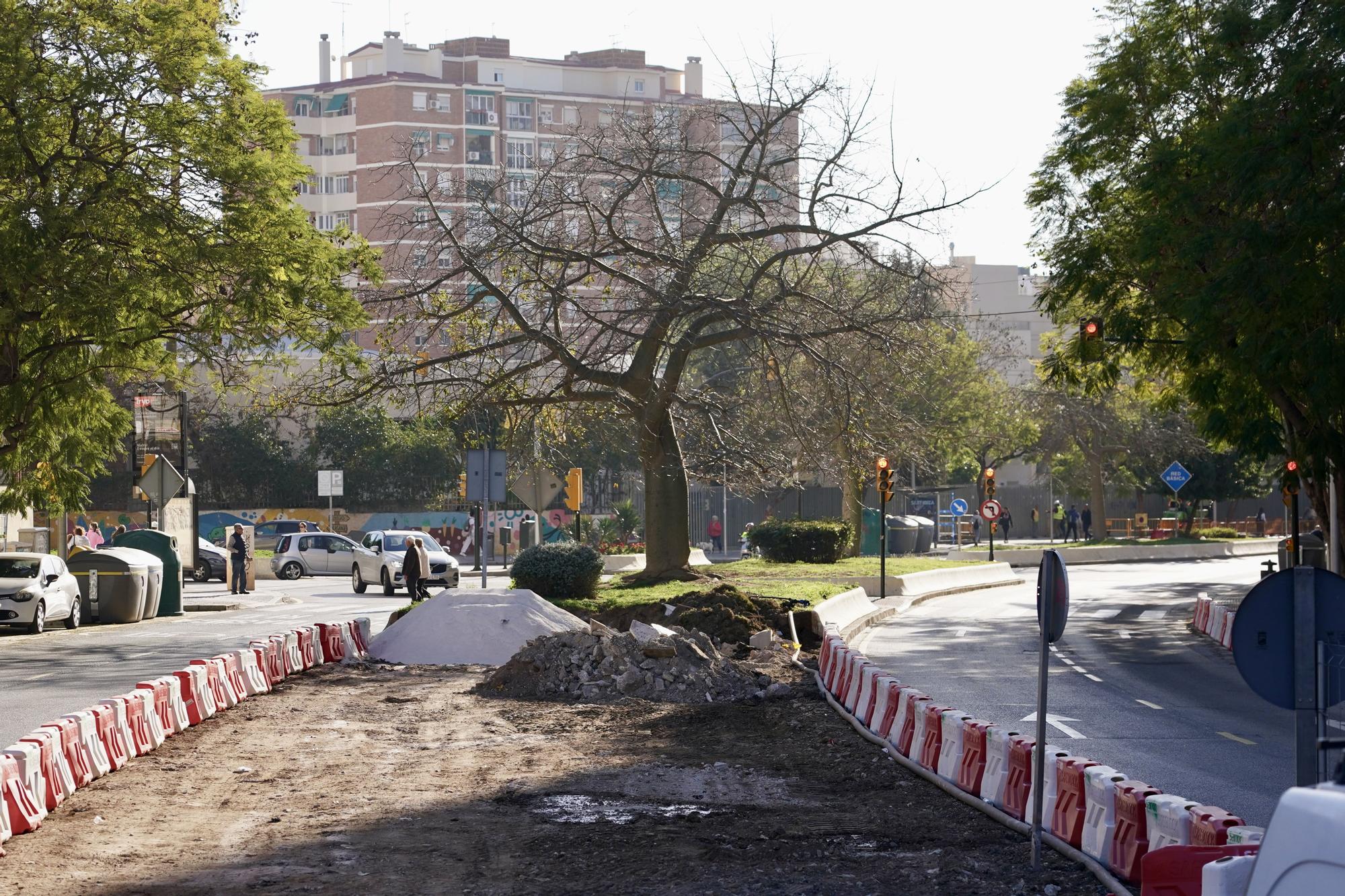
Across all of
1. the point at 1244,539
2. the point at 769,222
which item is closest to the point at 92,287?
the point at 769,222

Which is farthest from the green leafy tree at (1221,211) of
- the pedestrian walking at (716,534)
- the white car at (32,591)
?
the pedestrian walking at (716,534)

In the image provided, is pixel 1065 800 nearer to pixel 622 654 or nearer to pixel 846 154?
pixel 622 654

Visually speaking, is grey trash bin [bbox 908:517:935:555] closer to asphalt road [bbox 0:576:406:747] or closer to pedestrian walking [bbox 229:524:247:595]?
asphalt road [bbox 0:576:406:747]

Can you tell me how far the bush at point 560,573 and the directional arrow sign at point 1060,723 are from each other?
11151 millimetres

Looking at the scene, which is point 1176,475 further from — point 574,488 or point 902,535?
point 574,488

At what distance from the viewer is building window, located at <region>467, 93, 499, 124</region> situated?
9344 cm

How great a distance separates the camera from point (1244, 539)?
63.4 metres

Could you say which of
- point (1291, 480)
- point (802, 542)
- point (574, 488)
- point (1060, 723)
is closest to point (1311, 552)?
point (1291, 480)

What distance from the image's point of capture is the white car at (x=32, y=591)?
26000mm

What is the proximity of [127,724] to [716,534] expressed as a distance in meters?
49.2

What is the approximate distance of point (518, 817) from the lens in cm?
998

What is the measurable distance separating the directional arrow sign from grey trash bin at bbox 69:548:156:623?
19918mm

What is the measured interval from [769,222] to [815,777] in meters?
18.8

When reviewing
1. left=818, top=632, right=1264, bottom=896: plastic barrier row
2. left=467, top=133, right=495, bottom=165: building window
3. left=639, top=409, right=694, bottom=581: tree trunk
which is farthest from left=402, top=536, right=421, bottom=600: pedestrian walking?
left=467, top=133, right=495, bottom=165: building window
